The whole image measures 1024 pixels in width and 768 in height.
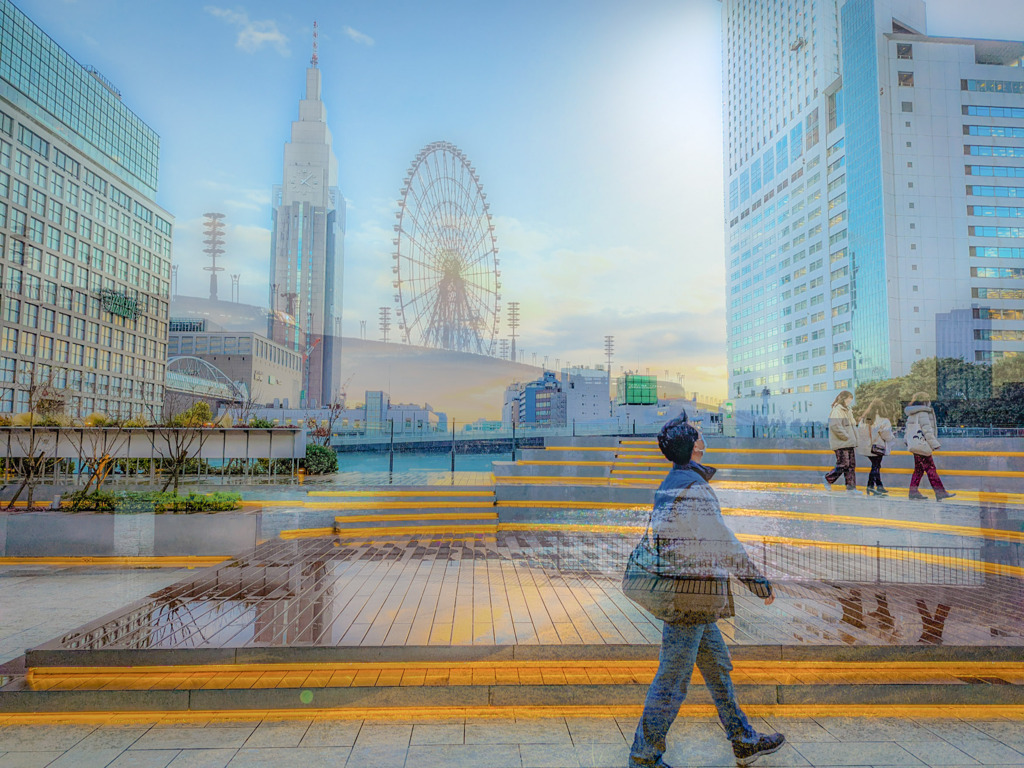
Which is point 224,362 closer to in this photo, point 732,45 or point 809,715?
point 732,45

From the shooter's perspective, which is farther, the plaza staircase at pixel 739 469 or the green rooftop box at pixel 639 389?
the green rooftop box at pixel 639 389

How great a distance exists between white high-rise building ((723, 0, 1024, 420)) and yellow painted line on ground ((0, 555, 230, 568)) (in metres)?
63.8

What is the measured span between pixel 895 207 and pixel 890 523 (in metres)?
63.5

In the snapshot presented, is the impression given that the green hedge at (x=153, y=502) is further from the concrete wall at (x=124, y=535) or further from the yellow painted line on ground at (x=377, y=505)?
the yellow painted line on ground at (x=377, y=505)

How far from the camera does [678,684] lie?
111 inches

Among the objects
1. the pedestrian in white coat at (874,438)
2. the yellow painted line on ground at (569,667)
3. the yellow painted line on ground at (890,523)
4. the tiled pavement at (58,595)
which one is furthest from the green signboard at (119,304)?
the pedestrian in white coat at (874,438)

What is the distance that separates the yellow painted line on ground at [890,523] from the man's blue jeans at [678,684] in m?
5.17

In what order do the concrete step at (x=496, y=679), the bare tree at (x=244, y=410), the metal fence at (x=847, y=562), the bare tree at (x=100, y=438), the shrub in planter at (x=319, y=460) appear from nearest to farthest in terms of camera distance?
the concrete step at (x=496, y=679), the metal fence at (x=847, y=562), the bare tree at (x=100, y=438), the shrub in planter at (x=319, y=460), the bare tree at (x=244, y=410)

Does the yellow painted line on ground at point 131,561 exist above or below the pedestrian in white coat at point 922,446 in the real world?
below

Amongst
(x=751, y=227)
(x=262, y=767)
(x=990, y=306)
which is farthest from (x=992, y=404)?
(x=751, y=227)

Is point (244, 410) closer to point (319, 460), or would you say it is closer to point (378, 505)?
point (319, 460)

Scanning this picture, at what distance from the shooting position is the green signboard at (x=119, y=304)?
62750 millimetres

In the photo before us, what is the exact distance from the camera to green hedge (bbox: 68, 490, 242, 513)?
27.0ft

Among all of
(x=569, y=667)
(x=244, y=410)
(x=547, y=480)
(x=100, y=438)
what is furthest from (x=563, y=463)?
(x=244, y=410)
